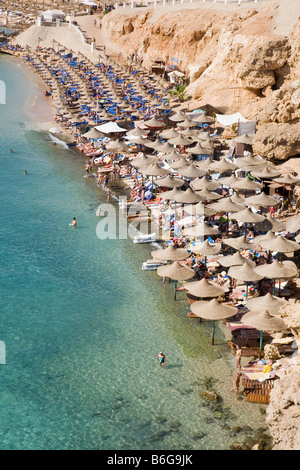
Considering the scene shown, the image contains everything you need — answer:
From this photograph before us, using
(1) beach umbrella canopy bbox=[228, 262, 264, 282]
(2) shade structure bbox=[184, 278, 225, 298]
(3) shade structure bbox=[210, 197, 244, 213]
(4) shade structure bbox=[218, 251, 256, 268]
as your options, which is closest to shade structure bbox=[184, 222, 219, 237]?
(3) shade structure bbox=[210, 197, 244, 213]

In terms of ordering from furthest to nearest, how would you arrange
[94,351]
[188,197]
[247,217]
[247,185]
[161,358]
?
[247,185] → [188,197] → [247,217] → [94,351] → [161,358]

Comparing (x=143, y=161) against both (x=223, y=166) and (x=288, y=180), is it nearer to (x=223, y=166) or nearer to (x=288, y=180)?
(x=223, y=166)

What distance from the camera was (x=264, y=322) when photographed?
2038 centimetres

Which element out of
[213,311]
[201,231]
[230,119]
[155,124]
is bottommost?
[213,311]

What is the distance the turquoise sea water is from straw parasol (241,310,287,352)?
1.89 meters

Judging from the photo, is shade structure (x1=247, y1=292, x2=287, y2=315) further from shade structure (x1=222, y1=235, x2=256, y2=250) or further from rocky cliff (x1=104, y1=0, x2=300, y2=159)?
rocky cliff (x1=104, y1=0, x2=300, y2=159)

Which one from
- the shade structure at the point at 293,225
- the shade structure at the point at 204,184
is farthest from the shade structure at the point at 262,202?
the shade structure at the point at 204,184

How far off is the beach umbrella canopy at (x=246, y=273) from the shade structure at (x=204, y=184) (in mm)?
8394

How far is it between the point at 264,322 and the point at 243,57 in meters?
30.4

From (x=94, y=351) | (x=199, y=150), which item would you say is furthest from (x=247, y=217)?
(x=199, y=150)

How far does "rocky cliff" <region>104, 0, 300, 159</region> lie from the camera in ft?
121

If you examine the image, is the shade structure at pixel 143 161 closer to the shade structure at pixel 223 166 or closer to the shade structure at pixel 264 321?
the shade structure at pixel 223 166

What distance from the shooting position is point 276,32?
43938 millimetres
